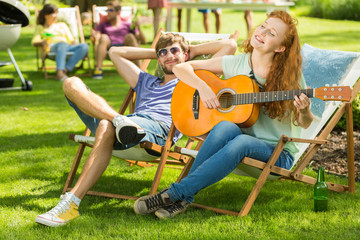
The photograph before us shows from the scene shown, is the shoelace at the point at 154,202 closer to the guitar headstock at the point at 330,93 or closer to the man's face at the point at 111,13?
the guitar headstock at the point at 330,93

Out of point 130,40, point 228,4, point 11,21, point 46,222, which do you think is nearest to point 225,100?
point 46,222

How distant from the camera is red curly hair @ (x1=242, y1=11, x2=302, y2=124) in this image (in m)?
3.20

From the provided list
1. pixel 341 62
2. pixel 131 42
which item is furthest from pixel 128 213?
pixel 131 42

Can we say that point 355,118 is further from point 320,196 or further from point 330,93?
point 330,93

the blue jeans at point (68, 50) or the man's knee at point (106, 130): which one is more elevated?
the man's knee at point (106, 130)

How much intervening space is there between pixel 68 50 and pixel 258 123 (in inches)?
234

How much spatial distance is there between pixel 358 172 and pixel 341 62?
863 millimetres

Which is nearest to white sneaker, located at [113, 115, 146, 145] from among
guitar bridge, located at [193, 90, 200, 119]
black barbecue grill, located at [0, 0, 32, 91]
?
guitar bridge, located at [193, 90, 200, 119]

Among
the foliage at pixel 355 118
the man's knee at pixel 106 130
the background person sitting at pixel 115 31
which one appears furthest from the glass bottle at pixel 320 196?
the background person sitting at pixel 115 31

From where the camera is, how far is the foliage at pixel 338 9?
15953mm

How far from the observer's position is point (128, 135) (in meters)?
3.23

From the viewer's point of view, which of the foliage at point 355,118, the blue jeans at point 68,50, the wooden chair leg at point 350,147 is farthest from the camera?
the blue jeans at point 68,50

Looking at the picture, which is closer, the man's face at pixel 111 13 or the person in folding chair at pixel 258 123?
the person in folding chair at pixel 258 123

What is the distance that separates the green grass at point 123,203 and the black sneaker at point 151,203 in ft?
0.16
